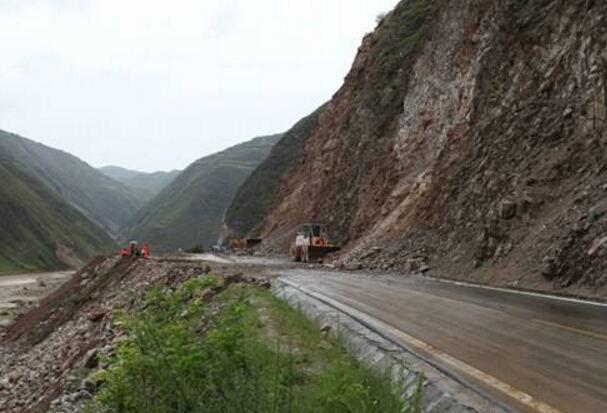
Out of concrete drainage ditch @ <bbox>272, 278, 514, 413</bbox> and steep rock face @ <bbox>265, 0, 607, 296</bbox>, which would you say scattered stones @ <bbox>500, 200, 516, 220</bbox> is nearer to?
steep rock face @ <bbox>265, 0, 607, 296</bbox>

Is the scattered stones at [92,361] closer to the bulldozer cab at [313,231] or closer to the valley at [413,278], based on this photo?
the valley at [413,278]

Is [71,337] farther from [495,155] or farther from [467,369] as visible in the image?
[467,369]

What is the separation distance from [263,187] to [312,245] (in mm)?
79041

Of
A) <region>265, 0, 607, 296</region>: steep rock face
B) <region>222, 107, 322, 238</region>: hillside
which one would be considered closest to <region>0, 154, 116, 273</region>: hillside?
<region>222, 107, 322, 238</region>: hillside

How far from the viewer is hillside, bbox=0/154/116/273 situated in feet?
365

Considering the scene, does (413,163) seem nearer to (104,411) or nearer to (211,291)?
(211,291)

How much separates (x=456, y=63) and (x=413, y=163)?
17.9 ft

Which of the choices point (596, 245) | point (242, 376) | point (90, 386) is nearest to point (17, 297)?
point (90, 386)

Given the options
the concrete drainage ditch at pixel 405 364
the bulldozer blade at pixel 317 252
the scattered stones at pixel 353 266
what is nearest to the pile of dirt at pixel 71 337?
the concrete drainage ditch at pixel 405 364

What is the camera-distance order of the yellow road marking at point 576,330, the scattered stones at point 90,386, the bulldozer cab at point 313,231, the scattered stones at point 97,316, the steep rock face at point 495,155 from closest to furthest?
1. the yellow road marking at point 576,330
2. the scattered stones at point 90,386
3. the steep rock face at point 495,155
4. the scattered stones at point 97,316
5. the bulldozer cab at point 313,231

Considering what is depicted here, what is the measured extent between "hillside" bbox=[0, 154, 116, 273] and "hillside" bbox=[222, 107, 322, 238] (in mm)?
31623

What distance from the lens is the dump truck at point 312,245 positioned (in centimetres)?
3722

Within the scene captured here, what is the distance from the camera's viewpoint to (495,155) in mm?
24328

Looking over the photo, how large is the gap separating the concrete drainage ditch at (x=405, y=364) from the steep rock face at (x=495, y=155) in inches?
262
